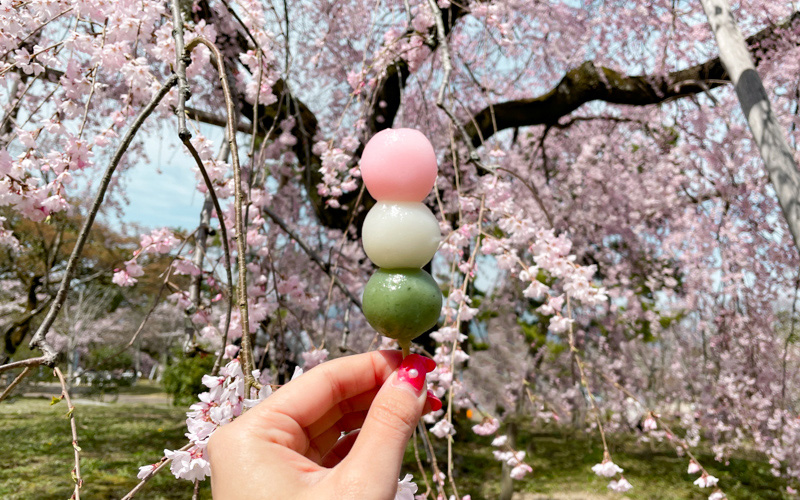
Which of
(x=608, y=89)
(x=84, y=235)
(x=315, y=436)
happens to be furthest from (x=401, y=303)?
(x=608, y=89)

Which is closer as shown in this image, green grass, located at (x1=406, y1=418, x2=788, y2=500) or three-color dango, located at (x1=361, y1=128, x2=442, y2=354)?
three-color dango, located at (x1=361, y1=128, x2=442, y2=354)

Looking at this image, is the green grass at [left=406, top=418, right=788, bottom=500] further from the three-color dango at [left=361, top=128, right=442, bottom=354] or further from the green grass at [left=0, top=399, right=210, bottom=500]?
the three-color dango at [left=361, top=128, right=442, bottom=354]

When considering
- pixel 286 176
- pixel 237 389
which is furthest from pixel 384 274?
pixel 286 176

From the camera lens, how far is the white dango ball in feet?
2.92

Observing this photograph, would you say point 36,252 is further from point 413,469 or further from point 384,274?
point 384,274

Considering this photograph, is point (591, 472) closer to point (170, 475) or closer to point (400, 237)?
point (170, 475)

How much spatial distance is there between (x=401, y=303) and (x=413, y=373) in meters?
0.13

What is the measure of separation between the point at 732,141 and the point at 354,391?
5.15 metres

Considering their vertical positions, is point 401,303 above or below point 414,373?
above

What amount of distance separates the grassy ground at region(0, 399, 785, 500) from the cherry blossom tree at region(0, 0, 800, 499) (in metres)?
0.69

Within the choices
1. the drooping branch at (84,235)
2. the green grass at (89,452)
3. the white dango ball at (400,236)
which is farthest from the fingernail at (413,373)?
the green grass at (89,452)

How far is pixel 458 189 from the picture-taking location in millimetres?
1945

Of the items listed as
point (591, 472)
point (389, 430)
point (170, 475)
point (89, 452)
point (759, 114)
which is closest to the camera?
point (389, 430)

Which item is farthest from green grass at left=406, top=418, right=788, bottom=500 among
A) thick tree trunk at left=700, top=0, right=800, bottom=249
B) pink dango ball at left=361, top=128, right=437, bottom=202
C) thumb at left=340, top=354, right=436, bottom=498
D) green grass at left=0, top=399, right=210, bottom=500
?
pink dango ball at left=361, top=128, right=437, bottom=202
